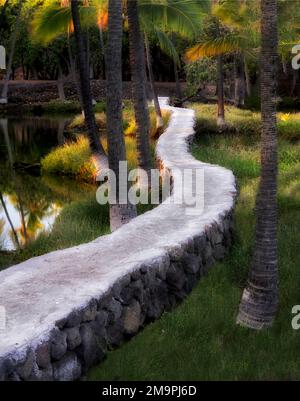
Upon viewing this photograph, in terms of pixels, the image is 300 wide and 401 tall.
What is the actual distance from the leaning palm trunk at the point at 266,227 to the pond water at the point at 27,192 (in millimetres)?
7122

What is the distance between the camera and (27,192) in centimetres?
1952

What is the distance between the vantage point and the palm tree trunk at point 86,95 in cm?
1584

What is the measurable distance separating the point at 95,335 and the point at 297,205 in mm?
6686

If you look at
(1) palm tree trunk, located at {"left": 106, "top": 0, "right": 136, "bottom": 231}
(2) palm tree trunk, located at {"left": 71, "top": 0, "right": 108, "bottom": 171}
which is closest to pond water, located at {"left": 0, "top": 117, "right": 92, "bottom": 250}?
(2) palm tree trunk, located at {"left": 71, "top": 0, "right": 108, "bottom": 171}

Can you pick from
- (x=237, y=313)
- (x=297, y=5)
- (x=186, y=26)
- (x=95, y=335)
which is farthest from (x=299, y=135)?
(x=95, y=335)

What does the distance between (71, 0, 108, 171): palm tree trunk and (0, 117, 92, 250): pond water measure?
4.63 ft

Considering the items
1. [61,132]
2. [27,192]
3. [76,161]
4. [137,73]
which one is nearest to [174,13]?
[137,73]

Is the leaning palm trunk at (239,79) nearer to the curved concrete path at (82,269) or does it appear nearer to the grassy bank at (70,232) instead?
the grassy bank at (70,232)

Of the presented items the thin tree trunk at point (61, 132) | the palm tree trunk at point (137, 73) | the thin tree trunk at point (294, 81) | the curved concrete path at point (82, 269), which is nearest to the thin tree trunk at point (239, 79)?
the thin tree trunk at point (294, 81)

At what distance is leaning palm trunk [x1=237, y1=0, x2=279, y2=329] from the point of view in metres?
7.28

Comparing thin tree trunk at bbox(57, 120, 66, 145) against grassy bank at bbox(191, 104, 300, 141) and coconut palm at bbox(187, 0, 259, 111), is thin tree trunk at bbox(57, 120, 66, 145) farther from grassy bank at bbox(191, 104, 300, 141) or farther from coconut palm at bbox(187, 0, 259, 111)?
coconut palm at bbox(187, 0, 259, 111)

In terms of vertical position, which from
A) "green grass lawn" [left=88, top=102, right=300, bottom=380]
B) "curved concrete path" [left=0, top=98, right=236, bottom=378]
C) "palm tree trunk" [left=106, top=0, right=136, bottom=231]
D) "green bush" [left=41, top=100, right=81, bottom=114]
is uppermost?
"palm tree trunk" [left=106, top=0, right=136, bottom=231]

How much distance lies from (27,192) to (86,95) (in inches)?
176
